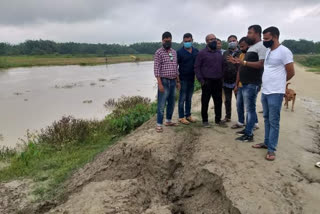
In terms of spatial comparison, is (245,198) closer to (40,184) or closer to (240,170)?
(240,170)

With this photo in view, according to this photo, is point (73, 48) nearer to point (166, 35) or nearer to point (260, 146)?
point (166, 35)

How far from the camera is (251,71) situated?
15.1 ft

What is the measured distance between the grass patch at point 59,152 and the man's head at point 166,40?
9.05 feet

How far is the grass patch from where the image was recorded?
5102mm

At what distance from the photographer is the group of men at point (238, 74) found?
12.9 ft

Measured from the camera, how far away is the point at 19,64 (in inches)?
1663

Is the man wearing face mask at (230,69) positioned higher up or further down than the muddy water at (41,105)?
higher up

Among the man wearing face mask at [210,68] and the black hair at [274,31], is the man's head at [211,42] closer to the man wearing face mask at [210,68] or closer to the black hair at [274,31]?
the man wearing face mask at [210,68]

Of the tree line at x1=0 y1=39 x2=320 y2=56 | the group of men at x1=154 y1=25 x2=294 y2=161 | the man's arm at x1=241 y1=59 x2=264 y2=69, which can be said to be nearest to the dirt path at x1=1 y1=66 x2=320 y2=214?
the group of men at x1=154 y1=25 x2=294 y2=161

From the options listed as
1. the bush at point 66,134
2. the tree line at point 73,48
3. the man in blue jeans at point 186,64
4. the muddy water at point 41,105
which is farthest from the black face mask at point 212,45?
the tree line at point 73,48

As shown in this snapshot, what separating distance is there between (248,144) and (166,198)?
5.79 feet

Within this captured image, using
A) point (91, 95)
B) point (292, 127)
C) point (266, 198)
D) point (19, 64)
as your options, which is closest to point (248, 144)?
point (266, 198)

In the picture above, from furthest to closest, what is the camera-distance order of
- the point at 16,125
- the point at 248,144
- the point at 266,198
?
1. the point at 16,125
2. the point at 248,144
3. the point at 266,198

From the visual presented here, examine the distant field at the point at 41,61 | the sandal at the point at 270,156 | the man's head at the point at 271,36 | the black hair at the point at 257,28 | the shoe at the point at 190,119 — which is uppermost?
the black hair at the point at 257,28
